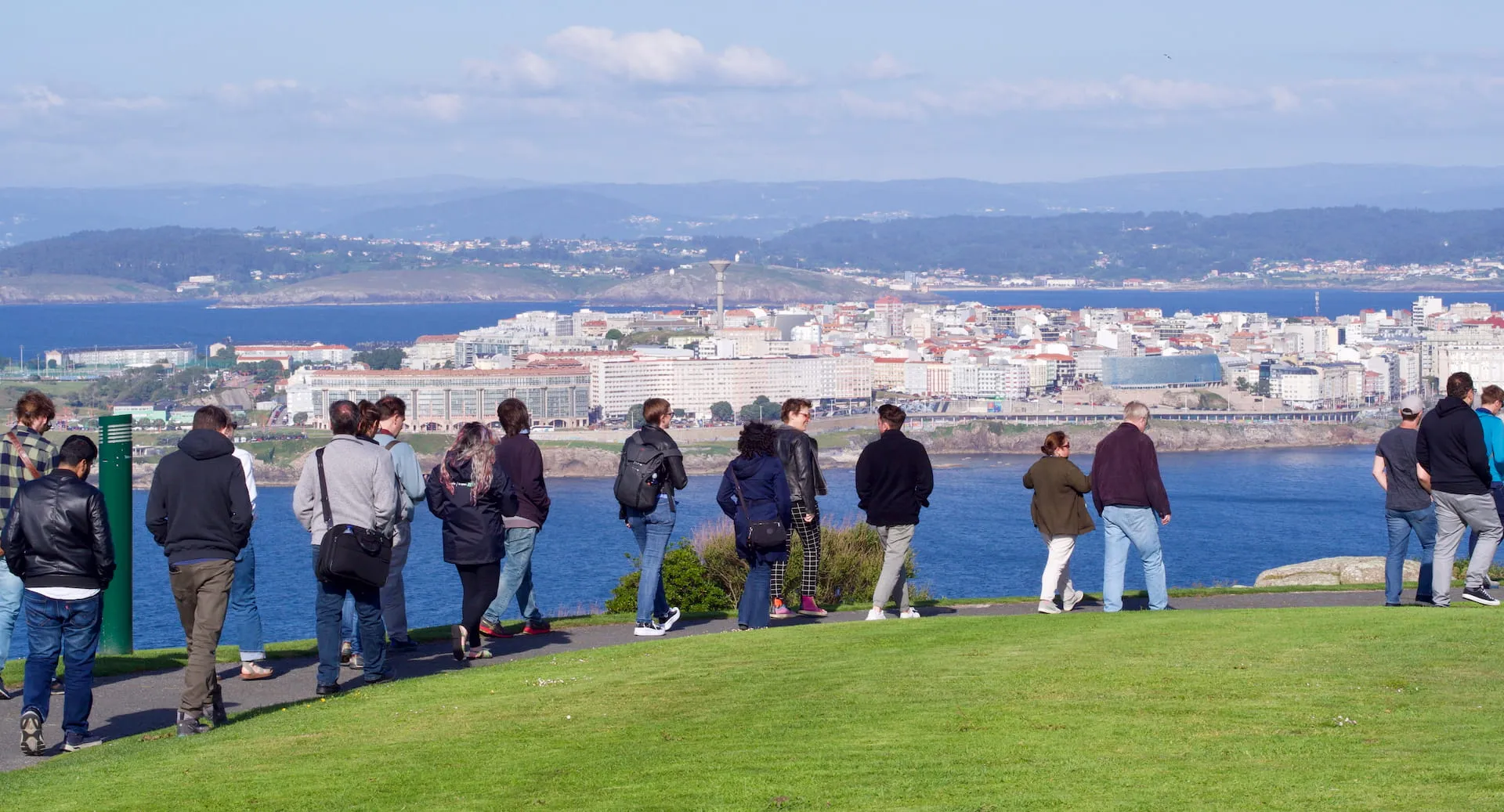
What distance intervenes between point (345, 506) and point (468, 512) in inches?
34.2

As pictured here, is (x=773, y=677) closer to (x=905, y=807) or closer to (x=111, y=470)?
(x=905, y=807)

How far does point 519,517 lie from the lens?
8.13 meters

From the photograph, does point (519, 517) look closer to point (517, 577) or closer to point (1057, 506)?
point (517, 577)

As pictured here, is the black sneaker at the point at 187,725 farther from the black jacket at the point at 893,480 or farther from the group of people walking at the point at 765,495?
the black jacket at the point at 893,480

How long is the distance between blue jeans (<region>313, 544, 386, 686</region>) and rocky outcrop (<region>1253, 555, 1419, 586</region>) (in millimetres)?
6839

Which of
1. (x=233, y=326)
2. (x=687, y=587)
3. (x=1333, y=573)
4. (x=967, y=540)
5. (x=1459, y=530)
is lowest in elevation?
(x=967, y=540)

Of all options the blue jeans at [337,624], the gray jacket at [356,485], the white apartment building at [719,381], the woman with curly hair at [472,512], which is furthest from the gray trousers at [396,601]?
the white apartment building at [719,381]

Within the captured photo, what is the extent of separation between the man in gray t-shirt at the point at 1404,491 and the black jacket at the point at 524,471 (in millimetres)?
4049

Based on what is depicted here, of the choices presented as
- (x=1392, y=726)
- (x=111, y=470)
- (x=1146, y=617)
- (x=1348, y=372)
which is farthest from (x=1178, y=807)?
(x=1348, y=372)

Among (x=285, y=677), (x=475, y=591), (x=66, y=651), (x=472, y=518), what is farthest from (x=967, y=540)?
(x=66, y=651)

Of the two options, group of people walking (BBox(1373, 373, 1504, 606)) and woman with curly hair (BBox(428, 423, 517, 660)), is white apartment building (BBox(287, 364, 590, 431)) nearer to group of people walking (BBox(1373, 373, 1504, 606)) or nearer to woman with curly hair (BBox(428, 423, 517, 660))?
group of people walking (BBox(1373, 373, 1504, 606))

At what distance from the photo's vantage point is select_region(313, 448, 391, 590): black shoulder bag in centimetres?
652

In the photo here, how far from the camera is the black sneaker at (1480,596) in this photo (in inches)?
341

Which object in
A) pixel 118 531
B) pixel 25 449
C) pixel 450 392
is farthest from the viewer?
pixel 450 392
